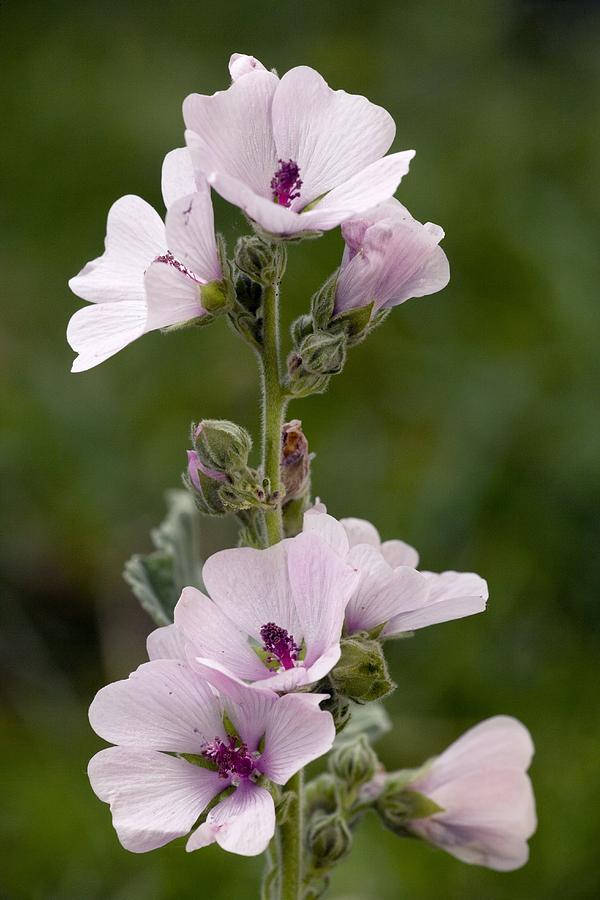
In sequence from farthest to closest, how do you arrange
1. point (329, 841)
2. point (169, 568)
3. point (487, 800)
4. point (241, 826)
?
1. point (169, 568)
2. point (487, 800)
3. point (329, 841)
4. point (241, 826)

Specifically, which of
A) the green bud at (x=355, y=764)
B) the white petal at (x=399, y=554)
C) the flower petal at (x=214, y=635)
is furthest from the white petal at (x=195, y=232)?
the green bud at (x=355, y=764)

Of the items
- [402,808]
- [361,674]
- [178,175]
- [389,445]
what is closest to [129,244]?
[178,175]

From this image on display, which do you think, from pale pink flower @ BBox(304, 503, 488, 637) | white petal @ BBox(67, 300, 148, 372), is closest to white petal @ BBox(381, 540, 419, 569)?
pale pink flower @ BBox(304, 503, 488, 637)

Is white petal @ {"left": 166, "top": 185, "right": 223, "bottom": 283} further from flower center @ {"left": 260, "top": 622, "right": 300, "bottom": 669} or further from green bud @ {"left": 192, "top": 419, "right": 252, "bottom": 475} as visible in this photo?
flower center @ {"left": 260, "top": 622, "right": 300, "bottom": 669}

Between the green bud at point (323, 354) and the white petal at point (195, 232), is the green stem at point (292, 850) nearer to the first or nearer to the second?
the green bud at point (323, 354)

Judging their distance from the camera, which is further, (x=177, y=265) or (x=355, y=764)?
(x=355, y=764)

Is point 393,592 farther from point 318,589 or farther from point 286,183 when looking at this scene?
point 286,183

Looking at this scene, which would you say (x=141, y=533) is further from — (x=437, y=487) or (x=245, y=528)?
(x=245, y=528)

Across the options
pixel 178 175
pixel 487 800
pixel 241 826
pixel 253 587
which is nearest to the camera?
pixel 241 826
